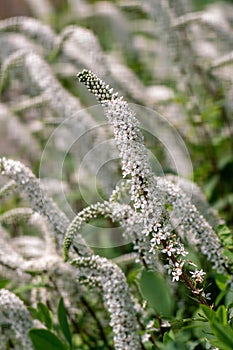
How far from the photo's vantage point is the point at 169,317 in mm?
2816

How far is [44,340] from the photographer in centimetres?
273

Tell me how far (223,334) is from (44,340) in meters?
0.86

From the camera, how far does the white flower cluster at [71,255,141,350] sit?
2.72 metres

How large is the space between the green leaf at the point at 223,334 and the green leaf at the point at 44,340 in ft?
2.69

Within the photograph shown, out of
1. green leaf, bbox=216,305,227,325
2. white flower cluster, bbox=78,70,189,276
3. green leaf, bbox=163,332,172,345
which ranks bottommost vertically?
green leaf, bbox=163,332,172,345

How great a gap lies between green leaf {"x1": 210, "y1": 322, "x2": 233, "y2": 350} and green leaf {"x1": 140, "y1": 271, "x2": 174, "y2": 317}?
62 cm

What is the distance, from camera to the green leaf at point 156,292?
109 inches

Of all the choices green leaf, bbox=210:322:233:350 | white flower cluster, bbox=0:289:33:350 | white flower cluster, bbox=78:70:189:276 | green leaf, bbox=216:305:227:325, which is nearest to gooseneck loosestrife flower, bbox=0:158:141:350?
white flower cluster, bbox=0:289:33:350

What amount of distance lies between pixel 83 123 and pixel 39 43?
1673mm

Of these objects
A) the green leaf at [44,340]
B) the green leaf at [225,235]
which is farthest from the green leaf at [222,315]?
the green leaf at [44,340]


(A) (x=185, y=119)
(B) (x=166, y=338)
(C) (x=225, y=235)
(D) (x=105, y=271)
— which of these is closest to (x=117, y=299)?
(D) (x=105, y=271)

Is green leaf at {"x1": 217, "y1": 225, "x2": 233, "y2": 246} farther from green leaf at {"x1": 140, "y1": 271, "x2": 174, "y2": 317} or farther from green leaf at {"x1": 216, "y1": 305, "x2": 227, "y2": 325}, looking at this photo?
green leaf at {"x1": 216, "y1": 305, "x2": 227, "y2": 325}

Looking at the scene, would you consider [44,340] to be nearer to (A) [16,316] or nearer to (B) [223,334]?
(A) [16,316]

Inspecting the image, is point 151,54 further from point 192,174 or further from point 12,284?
point 12,284
